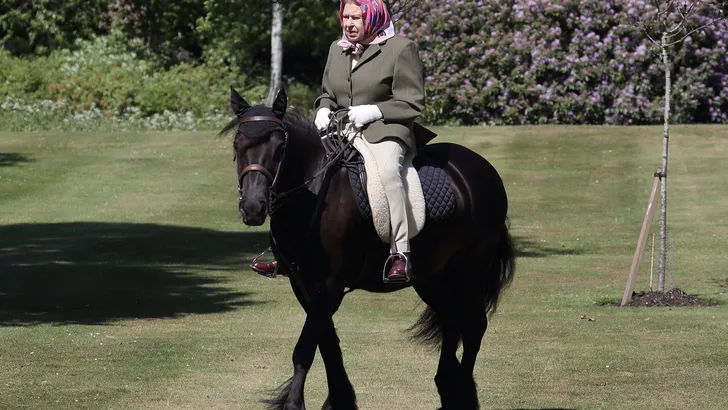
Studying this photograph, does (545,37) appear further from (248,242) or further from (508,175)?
(248,242)

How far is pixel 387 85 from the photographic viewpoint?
25.3 feet

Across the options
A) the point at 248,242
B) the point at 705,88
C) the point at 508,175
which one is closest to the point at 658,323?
the point at 248,242

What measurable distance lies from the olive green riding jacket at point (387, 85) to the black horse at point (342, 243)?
0.43m

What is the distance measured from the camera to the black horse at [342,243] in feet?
22.3

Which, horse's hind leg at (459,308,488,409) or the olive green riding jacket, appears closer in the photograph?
the olive green riding jacket

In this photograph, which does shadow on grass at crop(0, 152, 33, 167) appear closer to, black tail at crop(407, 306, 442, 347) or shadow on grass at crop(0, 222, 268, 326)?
shadow on grass at crop(0, 222, 268, 326)

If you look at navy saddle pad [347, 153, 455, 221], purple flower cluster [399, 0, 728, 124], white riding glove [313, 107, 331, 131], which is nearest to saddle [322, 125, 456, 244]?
navy saddle pad [347, 153, 455, 221]

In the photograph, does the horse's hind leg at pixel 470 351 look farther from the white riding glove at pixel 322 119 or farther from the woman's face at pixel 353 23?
the woman's face at pixel 353 23

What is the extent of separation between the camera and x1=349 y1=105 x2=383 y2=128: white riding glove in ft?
24.6

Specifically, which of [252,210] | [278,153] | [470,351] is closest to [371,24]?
[278,153]

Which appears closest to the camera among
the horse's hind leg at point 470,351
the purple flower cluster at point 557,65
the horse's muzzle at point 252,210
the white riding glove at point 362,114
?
the horse's muzzle at point 252,210

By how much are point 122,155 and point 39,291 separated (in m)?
13.4

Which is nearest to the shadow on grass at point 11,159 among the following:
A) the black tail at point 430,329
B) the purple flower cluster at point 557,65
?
the purple flower cluster at point 557,65

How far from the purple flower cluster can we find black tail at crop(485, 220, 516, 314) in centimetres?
2196
